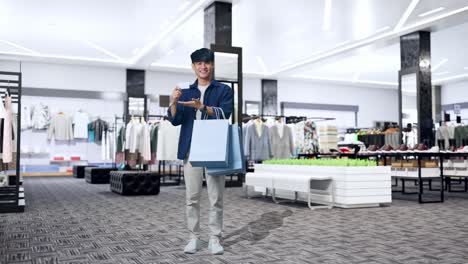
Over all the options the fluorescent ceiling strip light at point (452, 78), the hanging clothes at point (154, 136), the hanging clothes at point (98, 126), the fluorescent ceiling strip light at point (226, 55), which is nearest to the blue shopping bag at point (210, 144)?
the fluorescent ceiling strip light at point (226, 55)

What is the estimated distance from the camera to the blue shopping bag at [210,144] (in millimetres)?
3064

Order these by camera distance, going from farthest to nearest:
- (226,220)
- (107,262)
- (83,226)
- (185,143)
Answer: (226,220) < (83,226) < (185,143) < (107,262)

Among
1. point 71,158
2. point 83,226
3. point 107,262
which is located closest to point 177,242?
point 107,262

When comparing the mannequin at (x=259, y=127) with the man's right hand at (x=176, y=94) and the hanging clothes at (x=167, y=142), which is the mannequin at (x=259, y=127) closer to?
the hanging clothes at (x=167, y=142)

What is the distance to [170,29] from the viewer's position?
36.5 feet

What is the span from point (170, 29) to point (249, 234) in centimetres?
797

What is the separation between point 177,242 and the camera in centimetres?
375

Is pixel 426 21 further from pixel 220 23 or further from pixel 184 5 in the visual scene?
pixel 184 5

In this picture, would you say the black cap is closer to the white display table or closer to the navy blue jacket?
the navy blue jacket

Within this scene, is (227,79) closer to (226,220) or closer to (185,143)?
(226,220)

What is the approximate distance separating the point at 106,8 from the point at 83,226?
6.24 metres

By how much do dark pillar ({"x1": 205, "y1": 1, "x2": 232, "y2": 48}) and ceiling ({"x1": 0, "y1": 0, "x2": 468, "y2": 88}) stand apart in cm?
24

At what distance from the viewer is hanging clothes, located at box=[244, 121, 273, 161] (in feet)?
36.4

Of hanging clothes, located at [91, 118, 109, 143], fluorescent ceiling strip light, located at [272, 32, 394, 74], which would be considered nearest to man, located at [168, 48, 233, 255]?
fluorescent ceiling strip light, located at [272, 32, 394, 74]
